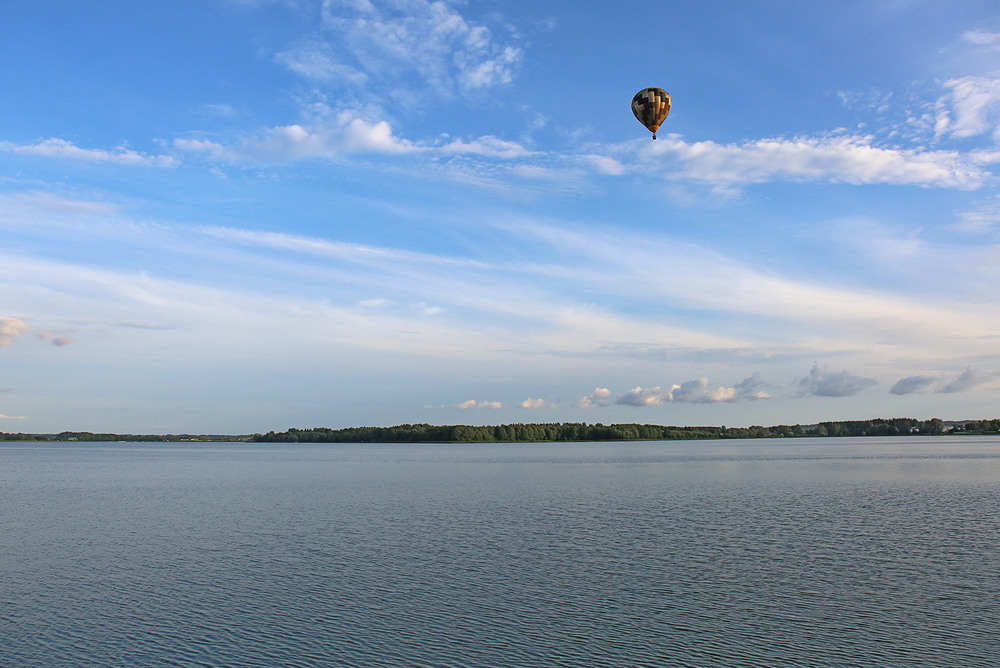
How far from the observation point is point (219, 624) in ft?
48.4

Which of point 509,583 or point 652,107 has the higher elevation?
point 652,107

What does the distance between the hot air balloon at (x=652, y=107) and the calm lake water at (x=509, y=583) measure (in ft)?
60.4

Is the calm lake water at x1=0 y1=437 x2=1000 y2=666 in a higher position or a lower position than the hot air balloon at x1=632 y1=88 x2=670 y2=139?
lower

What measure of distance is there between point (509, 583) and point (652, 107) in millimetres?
25623

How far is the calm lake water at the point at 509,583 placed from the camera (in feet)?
42.4

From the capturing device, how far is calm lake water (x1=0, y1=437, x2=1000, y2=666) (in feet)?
42.4

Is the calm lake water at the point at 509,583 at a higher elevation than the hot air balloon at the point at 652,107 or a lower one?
lower

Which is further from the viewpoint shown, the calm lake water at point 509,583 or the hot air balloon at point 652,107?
the hot air balloon at point 652,107

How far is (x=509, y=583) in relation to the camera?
Answer: 1761 cm

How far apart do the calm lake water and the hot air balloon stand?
1841 centimetres

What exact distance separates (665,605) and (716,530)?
1068 centimetres

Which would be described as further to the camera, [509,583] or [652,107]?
[652,107]

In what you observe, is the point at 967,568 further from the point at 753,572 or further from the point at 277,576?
the point at 277,576

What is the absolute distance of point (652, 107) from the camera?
116 feet
